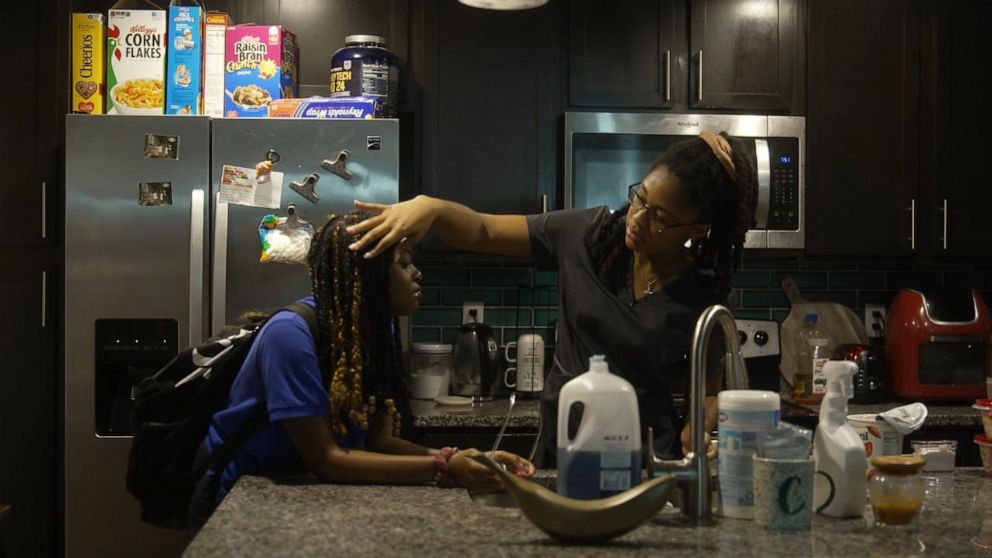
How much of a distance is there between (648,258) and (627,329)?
0.17m

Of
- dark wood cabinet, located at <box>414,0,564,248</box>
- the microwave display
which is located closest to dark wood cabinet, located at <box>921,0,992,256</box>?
the microwave display

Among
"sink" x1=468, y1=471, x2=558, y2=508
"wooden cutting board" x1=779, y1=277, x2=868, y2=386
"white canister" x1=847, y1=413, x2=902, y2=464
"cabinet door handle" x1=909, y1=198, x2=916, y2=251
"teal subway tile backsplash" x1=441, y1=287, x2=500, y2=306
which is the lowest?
"sink" x1=468, y1=471, x2=558, y2=508

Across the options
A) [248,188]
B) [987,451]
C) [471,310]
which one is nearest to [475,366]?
[471,310]

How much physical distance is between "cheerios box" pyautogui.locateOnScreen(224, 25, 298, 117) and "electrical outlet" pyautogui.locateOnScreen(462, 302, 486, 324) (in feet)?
3.25

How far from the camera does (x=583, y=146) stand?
11.3 ft

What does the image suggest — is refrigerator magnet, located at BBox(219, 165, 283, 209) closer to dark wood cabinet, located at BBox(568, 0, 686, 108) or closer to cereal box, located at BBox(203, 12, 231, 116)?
cereal box, located at BBox(203, 12, 231, 116)

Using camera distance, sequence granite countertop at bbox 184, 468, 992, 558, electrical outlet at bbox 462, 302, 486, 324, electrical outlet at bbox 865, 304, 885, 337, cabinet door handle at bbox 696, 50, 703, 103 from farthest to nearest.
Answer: electrical outlet at bbox 865, 304, 885, 337
electrical outlet at bbox 462, 302, 486, 324
cabinet door handle at bbox 696, 50, 703, 103
granite countertop at bbox 184, 468, 992, 558

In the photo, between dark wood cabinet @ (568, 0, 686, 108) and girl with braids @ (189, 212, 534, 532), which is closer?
girl with braids @ (189, 212, 534, 532)

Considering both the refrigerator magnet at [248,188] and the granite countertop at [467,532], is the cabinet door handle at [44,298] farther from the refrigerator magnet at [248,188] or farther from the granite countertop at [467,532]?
the granite countertop at [467,532]

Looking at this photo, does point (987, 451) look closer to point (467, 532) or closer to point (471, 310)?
point (467, 532)

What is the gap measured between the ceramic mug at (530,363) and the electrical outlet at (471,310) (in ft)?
1.09

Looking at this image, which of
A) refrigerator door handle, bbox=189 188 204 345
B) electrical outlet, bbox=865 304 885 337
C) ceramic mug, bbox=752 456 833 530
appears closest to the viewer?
ceramic mug, bbox=752 456 833 530

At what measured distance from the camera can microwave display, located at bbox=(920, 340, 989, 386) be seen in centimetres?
356

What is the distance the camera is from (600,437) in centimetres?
151
